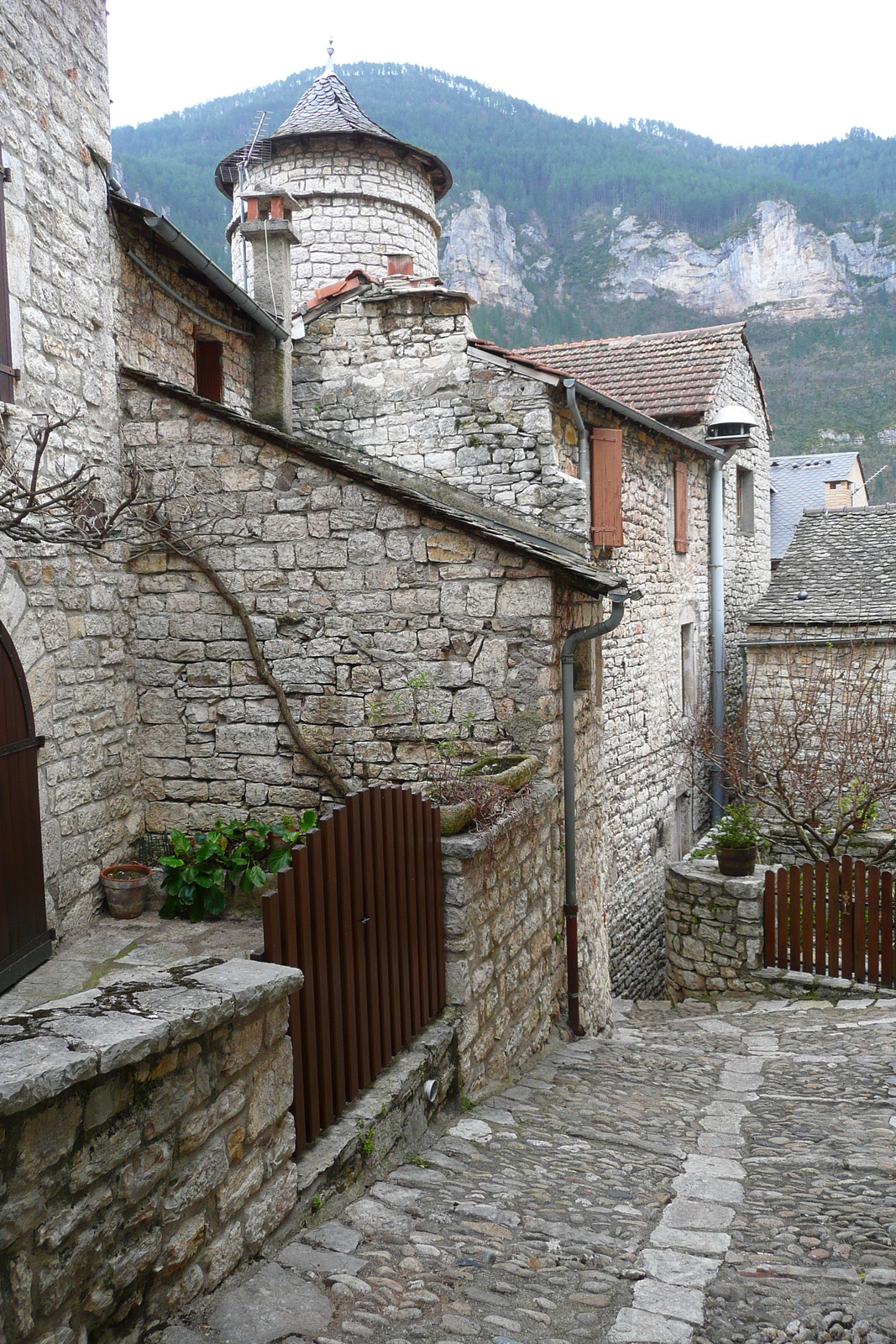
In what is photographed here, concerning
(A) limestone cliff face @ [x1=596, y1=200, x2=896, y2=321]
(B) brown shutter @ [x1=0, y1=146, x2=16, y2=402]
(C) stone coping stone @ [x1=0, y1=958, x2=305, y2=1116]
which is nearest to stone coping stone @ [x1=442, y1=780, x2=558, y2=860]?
(C) stone coping stone @ [x1=0, y1=958, x2=305, y2=1116]

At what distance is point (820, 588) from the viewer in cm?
1508

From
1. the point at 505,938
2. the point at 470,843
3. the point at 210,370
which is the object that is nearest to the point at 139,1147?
the point at 470,843

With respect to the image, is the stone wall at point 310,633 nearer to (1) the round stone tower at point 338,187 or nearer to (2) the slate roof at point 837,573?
(1) the round stone tower at point 338,187

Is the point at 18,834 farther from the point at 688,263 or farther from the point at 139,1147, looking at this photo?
the point at 688,263

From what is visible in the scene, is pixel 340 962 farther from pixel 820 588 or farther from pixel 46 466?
pixel 820 588

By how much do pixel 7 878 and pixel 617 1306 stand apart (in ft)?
11.2

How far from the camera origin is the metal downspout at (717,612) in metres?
14.5

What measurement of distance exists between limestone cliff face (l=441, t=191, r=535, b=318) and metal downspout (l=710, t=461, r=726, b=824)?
37041mm

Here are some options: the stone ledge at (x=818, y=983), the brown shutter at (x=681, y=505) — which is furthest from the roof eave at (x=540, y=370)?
the stone ledge at (x=818, y=983)

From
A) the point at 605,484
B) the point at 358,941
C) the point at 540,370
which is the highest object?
the point at 540,370

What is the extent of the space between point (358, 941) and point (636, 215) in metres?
62.3

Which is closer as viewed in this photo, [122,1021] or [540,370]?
[122,1021]

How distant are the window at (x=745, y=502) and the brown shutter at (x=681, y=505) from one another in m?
3.60

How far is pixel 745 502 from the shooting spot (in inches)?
653
